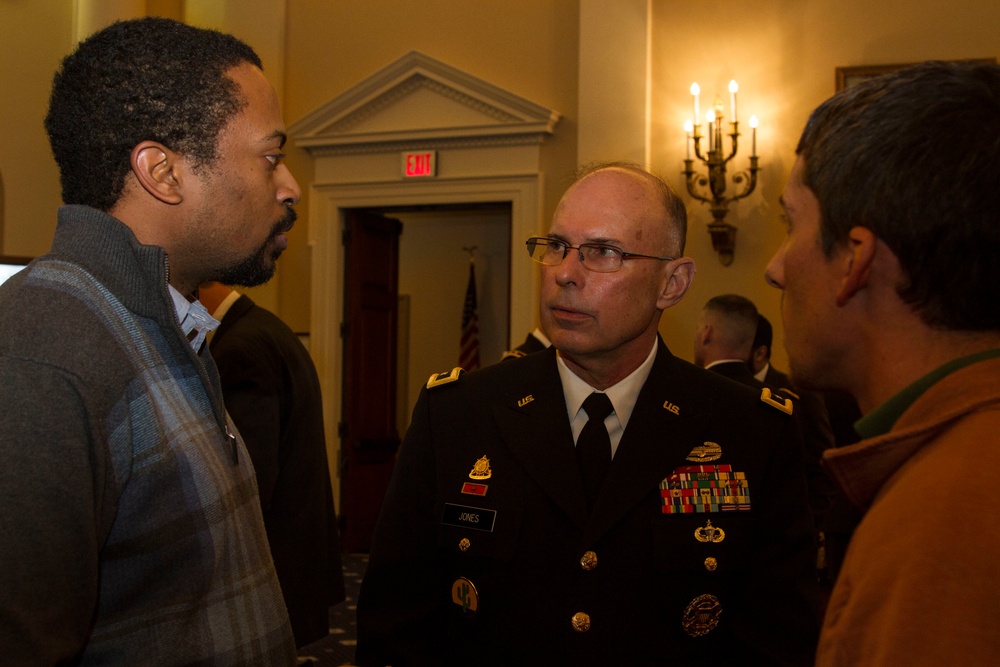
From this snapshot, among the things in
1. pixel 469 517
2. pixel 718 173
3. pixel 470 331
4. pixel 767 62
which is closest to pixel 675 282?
pixel 469 517

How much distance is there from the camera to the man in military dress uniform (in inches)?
65.8

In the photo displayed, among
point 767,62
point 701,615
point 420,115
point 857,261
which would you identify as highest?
point 767,62

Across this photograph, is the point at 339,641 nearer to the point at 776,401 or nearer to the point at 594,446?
the point at 594,446

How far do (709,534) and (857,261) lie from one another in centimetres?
87

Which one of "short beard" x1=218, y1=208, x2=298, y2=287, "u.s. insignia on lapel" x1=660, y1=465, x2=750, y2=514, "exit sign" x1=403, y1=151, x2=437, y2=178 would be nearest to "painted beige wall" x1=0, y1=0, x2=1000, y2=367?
"exit sign" x1=403, y1=151, x2=437, y2=178

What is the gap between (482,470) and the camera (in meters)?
1.81

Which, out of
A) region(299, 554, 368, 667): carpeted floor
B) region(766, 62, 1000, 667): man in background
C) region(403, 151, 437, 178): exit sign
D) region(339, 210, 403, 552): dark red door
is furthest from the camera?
region(339, 210, 403, 552): dark red door

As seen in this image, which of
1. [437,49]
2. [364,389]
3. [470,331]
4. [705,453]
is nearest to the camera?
[705,453]

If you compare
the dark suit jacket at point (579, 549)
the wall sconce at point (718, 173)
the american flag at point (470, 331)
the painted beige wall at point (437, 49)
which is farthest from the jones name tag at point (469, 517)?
the american flag at point (470, 331)

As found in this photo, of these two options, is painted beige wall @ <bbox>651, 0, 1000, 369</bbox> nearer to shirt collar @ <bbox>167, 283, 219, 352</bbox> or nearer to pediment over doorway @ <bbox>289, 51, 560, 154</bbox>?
pediment over doorway @ <bbox>289, 51, 560, 154</bbox>

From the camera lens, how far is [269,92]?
1523 mm

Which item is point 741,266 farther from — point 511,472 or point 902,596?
point 902,596

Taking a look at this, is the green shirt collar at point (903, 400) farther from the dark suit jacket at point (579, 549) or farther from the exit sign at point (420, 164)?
the exit sign at point (420, 164)

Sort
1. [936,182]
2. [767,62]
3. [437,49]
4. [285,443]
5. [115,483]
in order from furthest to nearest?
1. [437,49]
2. [767,62]
3. [285,443]
4. [115,483]
5. [936,182]
